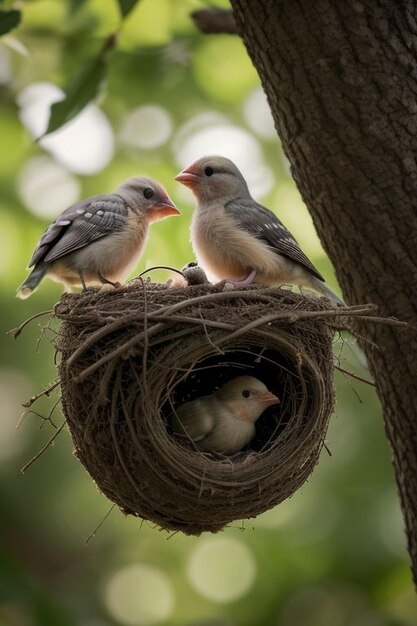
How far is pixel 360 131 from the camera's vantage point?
15.4 ft

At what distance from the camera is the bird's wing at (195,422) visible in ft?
15.2

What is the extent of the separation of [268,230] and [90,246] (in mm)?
828

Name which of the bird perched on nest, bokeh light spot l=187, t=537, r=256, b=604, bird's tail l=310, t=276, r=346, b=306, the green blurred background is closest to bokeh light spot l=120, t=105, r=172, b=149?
the green blurred background

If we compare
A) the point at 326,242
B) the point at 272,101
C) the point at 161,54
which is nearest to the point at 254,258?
the point at 326,242

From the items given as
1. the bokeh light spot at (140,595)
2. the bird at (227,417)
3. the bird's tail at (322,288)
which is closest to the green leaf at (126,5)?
the bird's tail at (322,288)

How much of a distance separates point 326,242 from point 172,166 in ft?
14.3

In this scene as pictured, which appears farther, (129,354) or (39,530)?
(39,530)

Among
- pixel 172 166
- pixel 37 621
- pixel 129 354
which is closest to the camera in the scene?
pixel 129 354

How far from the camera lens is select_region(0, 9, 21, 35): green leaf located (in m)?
5.33

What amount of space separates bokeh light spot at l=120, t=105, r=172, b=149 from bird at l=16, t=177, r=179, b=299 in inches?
168

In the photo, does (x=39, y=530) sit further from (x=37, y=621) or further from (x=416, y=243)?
(x=416, y=243)

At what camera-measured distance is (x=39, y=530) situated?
9742mm

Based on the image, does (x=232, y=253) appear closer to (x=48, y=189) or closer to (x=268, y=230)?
(x=268, y=230)

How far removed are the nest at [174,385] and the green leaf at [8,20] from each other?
1.58m
